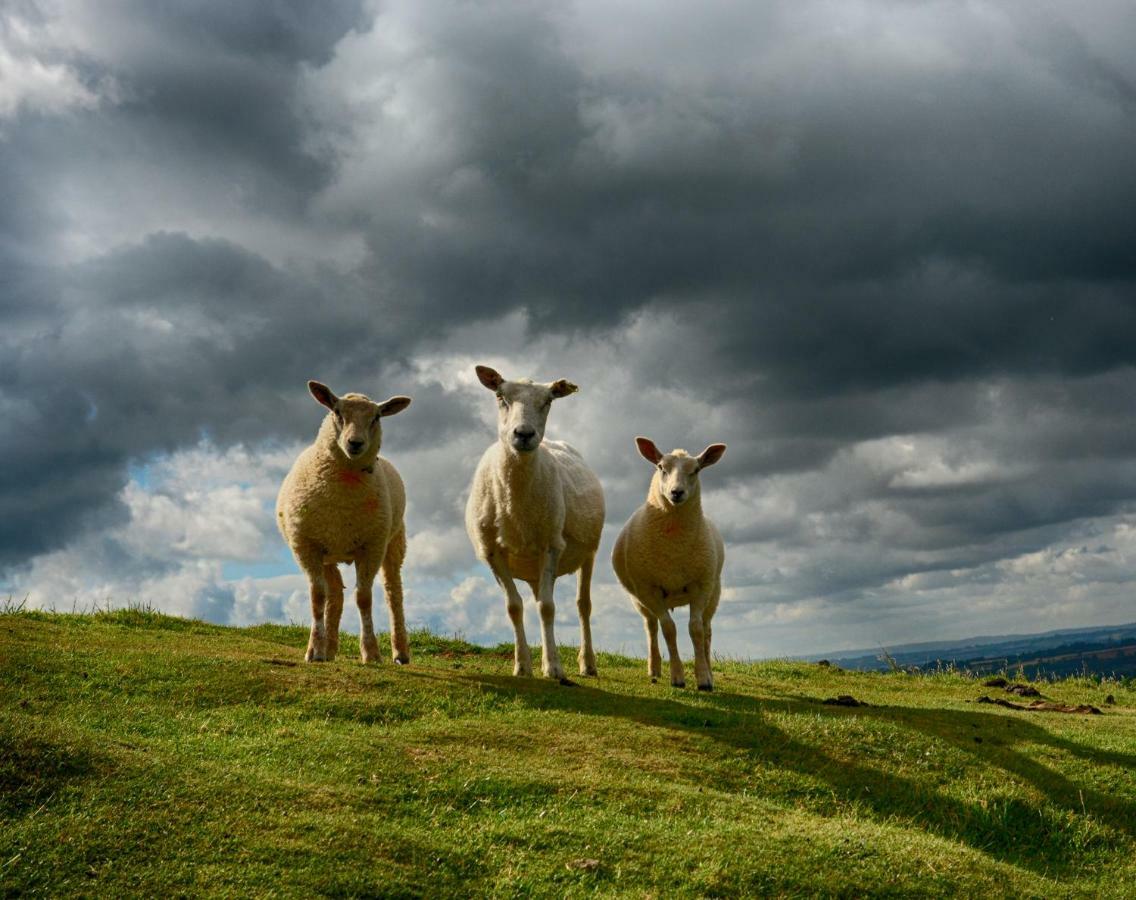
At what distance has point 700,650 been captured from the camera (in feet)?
57.7

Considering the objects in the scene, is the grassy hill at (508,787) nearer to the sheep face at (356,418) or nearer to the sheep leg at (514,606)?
the sheep leg at (514,606)

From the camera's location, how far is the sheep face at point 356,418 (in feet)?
51.8

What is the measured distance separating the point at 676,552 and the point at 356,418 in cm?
563

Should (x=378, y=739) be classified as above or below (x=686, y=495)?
below

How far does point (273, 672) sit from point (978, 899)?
9.24 meters

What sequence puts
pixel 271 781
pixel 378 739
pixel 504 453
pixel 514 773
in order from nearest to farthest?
1. pixel 271 781
2. pixel 514 773
3. pixel 378 739
4. pixel 504 453

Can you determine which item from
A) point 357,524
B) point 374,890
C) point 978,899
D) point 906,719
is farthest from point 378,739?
point 906,719

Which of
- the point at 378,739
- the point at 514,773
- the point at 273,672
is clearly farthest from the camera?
the point at 273,672

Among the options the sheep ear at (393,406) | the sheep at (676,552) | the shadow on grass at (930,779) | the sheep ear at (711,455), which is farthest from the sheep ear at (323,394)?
the sheep ear at (711,455)

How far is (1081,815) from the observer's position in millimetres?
12703

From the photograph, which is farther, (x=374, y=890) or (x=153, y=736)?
(x=153, y=736)

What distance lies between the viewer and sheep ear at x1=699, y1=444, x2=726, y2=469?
17.5m

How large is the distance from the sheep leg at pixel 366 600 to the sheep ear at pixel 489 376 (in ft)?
10.9

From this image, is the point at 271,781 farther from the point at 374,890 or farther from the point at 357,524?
the point at 357,524
